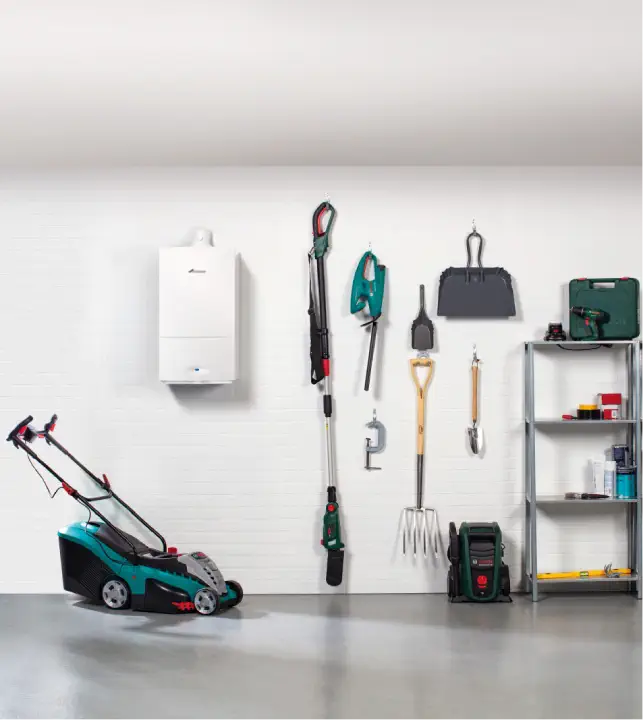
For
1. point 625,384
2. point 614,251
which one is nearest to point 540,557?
point 625,384

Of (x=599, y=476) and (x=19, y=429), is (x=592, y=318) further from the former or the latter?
(x=19, y=429)

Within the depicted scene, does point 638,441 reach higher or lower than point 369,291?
lower

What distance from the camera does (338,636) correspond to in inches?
183

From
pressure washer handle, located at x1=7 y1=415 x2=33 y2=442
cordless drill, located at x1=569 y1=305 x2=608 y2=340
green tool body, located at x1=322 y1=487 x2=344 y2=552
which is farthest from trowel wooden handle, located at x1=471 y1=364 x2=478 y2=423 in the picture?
pressure washer handle, located at x1=7 y1=415 x2=33 y2=442

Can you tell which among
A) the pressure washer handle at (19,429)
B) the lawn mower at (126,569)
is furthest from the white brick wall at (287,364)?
the pressure washer handle at (19,429)

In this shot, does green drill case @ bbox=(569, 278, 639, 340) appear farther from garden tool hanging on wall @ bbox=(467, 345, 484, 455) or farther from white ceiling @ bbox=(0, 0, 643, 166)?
white ceiling @ bbox=(0, 0, 643, 166)

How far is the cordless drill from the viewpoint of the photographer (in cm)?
537

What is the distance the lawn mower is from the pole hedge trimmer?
2.22ft

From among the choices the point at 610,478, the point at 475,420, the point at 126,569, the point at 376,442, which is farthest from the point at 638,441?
the point at 126,569

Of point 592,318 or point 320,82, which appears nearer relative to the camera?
point 320,82

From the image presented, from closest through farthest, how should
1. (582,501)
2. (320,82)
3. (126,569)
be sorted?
(320,82), (126,569), (582,501)

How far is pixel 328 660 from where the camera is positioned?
4.24m

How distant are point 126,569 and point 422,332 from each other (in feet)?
8.07

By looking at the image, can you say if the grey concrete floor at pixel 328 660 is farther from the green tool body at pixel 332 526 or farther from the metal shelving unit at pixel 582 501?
the green tool body at pixel 332 526
